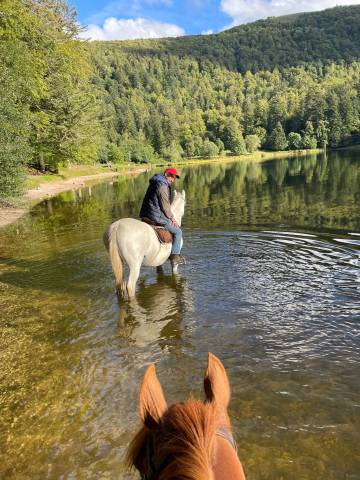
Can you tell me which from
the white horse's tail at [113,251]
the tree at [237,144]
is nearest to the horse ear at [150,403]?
the white horse's tail at [113,251]

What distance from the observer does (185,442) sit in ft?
5.02

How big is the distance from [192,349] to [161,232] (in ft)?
14.1

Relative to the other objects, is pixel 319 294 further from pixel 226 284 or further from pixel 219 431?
pixel 219 431

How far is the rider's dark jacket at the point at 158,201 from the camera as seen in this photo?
33.6 feet

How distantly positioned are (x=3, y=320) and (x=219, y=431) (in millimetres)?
7795

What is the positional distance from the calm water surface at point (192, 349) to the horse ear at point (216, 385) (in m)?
2.58

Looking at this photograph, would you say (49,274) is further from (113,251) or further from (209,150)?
(209,150)

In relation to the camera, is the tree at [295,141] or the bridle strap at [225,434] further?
the tree at [295,141]

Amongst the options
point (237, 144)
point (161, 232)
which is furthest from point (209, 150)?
point (161, 232)

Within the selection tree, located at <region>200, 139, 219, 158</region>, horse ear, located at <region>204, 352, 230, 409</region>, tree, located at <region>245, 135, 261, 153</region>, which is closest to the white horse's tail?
horse ear, located at <region>204, 352, 230, 409</region>

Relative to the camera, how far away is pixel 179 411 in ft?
5.43

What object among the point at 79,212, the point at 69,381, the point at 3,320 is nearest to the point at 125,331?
the point at 69,381

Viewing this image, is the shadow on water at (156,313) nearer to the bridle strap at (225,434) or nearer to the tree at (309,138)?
the bridle strap at (225,434)

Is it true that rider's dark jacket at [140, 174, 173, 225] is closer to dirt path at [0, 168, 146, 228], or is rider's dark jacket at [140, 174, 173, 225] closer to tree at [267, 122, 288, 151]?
dirt path at [0, 168, 146, 228]
